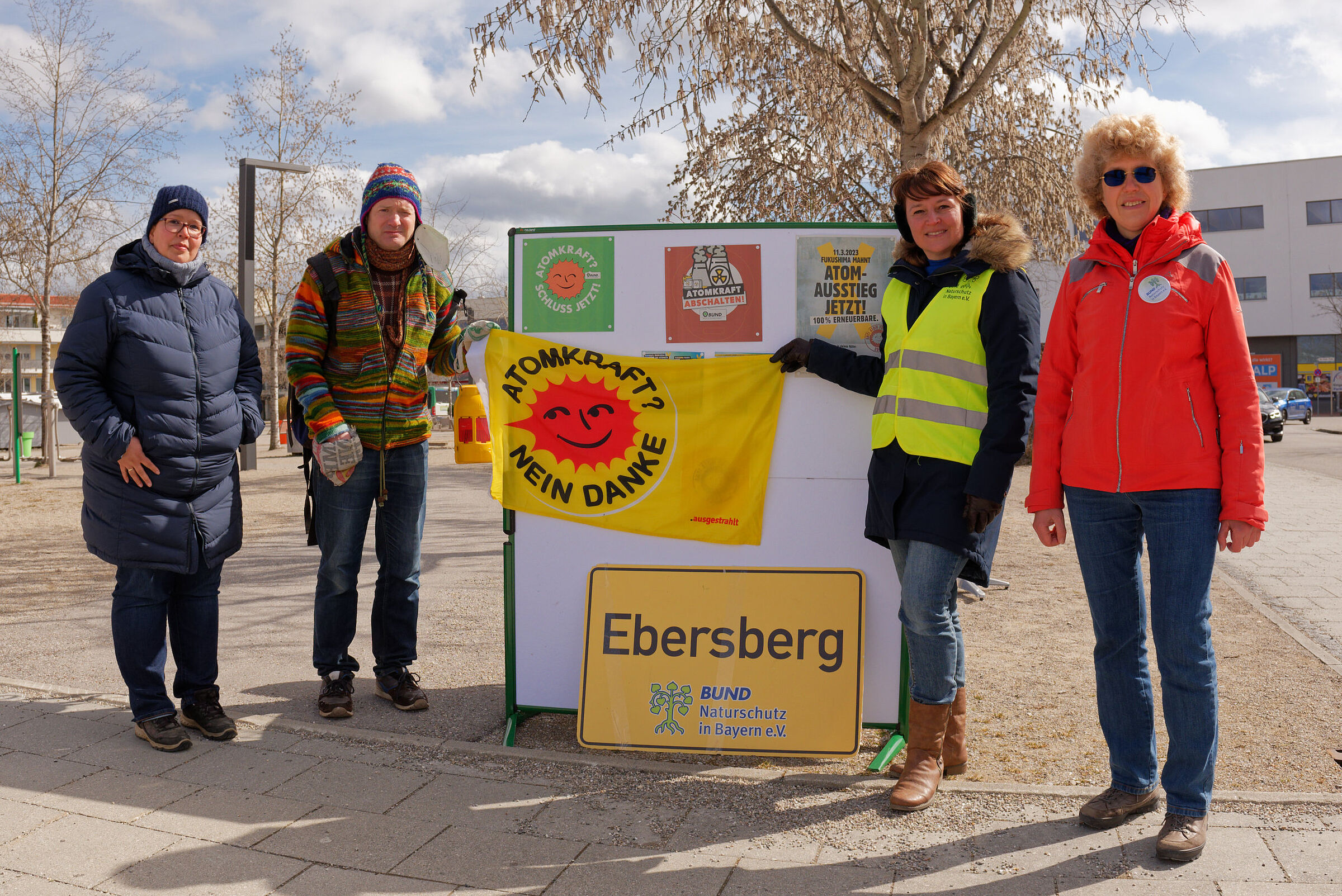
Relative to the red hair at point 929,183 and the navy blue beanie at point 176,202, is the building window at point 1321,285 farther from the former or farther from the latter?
the navy blue beanie at point 176,202

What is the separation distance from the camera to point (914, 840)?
3.02m

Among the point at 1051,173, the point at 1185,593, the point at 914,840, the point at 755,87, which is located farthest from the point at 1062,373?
the point at 1051,173

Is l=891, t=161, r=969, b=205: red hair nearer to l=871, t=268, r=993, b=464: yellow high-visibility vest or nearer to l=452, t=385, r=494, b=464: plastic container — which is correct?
l=871, t=268, r=993, b=464: yellow high-visibility vest

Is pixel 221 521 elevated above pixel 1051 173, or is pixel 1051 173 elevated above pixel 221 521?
pixel 1051 173

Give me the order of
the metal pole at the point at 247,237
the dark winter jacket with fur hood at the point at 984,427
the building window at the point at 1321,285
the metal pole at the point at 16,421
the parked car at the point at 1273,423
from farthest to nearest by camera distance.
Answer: the building window at the point at 1321,285 → the parked car at the point at 1273,423 → the metal pole at the point at 247,237 → the metal pole at the point at 16,421 → the dark winter jacket with fur hood at the point at 984,427

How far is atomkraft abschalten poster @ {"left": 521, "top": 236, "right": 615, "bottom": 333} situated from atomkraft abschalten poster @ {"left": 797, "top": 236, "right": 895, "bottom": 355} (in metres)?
0.74

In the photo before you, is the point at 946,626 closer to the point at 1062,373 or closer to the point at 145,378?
→ the point at 1062,373

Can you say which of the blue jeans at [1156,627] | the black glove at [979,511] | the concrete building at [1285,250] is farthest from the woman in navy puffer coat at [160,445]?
the concrete building at [1285,250]

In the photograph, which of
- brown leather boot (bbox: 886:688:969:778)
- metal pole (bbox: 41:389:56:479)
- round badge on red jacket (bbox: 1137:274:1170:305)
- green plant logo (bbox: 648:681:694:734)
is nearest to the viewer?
round badge on red jacket (bbox: 1137:274:1170:305)

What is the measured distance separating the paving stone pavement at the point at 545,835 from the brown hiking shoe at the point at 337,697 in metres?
0.36

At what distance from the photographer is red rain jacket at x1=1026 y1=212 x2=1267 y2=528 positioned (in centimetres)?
277

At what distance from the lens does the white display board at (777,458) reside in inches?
148

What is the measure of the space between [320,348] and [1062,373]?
2.78 meters

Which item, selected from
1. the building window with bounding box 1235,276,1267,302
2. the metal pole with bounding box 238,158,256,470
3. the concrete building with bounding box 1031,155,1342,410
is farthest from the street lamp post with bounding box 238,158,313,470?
the building window with bounding box 1235,276,1267,302
